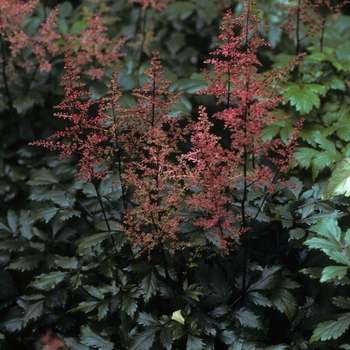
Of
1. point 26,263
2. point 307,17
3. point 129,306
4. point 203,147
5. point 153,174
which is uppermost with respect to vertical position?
point 307,17

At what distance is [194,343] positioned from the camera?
6.30 ft

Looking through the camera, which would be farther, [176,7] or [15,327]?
[176,7]

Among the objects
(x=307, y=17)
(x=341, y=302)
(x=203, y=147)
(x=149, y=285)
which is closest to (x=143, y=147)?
(x=203, y=147)

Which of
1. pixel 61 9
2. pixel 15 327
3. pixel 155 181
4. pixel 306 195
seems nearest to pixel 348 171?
pixel 306 195

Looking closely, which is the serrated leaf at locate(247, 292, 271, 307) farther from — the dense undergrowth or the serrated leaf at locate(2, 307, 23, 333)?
the serrated leaf at locate(2, 307, 23, 333)

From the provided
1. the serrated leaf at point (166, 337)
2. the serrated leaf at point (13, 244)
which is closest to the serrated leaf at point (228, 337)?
the serrated leaf at point (166, 337)

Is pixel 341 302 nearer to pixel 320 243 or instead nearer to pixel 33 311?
pixel 320 243

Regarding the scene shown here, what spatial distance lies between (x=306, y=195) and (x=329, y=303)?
51cm

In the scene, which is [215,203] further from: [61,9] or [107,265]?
[61,9]

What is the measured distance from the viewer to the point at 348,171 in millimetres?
2195

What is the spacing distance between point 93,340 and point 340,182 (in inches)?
51.4

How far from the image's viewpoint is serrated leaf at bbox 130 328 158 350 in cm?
196

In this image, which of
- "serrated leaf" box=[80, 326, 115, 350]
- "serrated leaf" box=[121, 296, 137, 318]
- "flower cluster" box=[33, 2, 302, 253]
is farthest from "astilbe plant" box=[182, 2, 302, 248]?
"serrated leaf" box=[80, 326, 115, 350]

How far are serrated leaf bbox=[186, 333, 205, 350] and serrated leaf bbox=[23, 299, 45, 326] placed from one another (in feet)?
2.78
